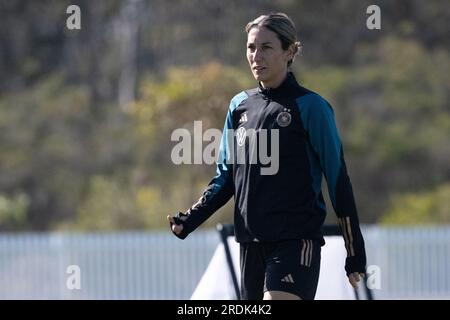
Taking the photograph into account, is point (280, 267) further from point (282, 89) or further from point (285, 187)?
point (282, 89)

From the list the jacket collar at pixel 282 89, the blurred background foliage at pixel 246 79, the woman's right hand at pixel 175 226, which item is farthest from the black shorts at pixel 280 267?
the blurred background foliage at pixel 246 79

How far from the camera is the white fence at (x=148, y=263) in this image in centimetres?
1691

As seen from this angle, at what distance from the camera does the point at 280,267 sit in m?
4.70

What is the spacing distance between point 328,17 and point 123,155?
636 centimetres

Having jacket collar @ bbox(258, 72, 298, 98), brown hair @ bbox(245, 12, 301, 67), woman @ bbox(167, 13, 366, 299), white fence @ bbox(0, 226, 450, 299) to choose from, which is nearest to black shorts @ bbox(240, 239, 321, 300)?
woman @ bbox(167, 13, 366, 299)

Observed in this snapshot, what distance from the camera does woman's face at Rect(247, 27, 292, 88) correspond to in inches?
193

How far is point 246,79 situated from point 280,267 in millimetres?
17281

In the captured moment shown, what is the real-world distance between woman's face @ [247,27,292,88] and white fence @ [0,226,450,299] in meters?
12.0

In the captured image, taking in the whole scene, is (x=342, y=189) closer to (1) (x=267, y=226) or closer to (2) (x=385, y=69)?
(1) (x=267, y=226)

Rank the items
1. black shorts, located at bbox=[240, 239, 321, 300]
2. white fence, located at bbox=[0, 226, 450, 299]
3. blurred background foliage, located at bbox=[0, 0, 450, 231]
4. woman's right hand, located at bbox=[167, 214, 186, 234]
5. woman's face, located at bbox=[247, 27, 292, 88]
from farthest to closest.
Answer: blurred background foliage, located at bbox=[0, 0, 450, 231]
white fence, located at bbox=[0, 226, 450, 299]
woman's right hand, located at bbox=[167, 214, 186, 234]
woman's face, located at bbox=[247, 27, 292, 88]
black shorts, located at bbox=[240, 239, 321, 300]

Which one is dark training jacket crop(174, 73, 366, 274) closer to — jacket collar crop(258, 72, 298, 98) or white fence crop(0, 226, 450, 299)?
jacket collar crop(258, 72, 298, 98)

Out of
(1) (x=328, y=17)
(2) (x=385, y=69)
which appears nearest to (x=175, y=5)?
(1) (x=328, y=17)

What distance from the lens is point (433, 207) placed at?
21969 mm

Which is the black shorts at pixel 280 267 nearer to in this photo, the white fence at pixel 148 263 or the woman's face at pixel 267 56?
the woman's face at pixel 267 56
